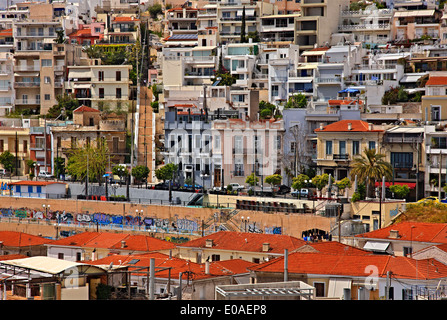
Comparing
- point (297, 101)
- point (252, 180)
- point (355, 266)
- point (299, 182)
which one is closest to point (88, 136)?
point (297, 101)

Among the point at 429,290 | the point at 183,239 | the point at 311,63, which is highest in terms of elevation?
the point at 311,63

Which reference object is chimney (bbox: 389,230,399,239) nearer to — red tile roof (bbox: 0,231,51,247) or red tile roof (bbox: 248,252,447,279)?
red tile roof (bbox: 248,252,447,279)

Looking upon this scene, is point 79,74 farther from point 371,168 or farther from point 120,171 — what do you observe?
point 371,168

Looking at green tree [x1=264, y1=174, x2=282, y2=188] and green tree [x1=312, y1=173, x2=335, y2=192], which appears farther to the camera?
green tree [x1=264, y1=174, x2=282, y2=188]

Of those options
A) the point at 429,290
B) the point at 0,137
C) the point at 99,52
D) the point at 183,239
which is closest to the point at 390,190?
the point at 183,239

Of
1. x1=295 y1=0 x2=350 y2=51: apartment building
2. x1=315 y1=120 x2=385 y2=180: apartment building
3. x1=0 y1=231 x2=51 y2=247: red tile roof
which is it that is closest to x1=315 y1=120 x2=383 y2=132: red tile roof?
x1=315 y1=120 x2=385 y2=180: apartment building

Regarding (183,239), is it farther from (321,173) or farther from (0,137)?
(0,137)
